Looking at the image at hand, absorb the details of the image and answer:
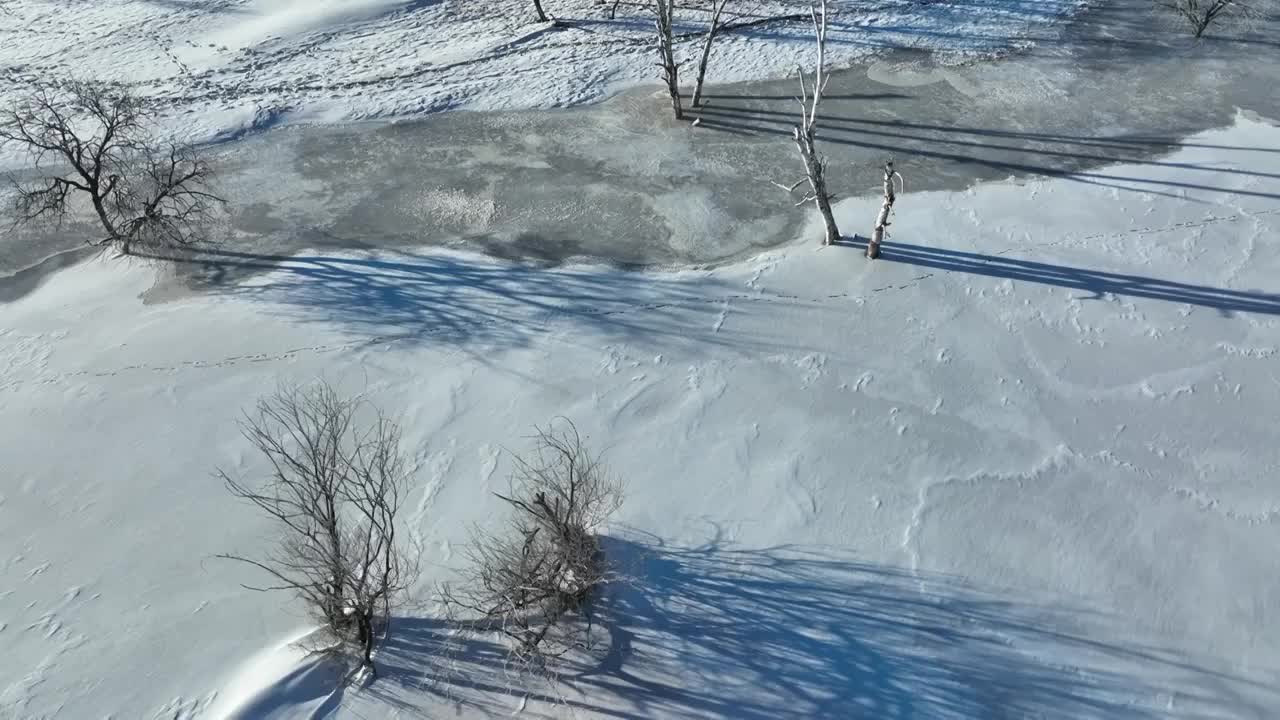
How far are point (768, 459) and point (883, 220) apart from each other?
196 inches

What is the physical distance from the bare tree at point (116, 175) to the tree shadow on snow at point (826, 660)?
9.70 meters

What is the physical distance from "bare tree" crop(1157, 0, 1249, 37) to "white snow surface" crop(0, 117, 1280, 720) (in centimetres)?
743

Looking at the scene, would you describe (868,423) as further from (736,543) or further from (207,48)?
(207,48)

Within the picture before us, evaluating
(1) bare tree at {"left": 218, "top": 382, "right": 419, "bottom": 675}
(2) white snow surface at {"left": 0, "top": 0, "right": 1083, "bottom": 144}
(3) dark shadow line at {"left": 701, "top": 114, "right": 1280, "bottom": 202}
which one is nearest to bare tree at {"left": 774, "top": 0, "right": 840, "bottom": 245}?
(3) dark shadow line at {"left": 701, "top": 114, "right": 1280, "bottom": 202}

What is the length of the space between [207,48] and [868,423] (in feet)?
64.1

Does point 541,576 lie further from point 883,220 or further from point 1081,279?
point 1081,279

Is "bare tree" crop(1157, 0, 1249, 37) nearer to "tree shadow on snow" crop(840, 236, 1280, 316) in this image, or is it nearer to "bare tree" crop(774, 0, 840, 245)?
"tree shadow on snow" crop(840, 236, 1280, 316)

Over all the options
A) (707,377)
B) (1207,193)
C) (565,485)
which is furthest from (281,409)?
(1207,193)

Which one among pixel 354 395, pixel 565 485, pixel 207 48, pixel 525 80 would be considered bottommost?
pixel 565 485

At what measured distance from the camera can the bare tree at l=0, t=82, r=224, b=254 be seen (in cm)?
1500

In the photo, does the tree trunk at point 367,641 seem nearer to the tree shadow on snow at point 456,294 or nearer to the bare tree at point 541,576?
the bare tree at point 541,576

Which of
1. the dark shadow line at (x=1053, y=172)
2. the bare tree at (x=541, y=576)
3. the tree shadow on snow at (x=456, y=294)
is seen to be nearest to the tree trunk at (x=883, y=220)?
the tree shadow on snow at (x=456, y=294)

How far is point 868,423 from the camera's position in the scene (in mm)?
12312

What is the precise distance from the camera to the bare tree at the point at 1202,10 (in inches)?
851
